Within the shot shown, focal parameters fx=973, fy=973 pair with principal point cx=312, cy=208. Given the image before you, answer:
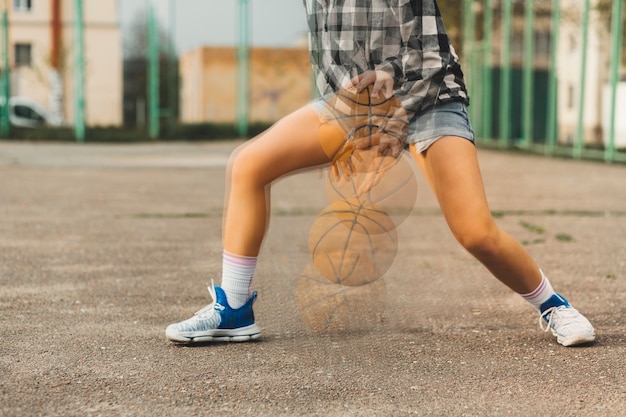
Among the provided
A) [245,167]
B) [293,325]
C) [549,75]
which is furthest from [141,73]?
[245,167]

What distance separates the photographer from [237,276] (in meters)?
3.59

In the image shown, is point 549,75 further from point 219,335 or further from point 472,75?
point 219,335

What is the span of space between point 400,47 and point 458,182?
51 centimetres

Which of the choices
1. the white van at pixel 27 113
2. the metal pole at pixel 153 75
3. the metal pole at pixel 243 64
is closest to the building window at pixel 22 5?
the white van at pixel 27 113

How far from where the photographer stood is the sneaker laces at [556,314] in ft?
12.1

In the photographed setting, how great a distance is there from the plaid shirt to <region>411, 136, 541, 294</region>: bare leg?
0.55ft

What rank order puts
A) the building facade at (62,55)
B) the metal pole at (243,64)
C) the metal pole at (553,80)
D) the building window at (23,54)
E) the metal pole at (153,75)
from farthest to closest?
the building window at (23,54), the building facade at (62,55), the metal pole at (243,64), the metal pole at (153,75), the metal pole at (553,80)

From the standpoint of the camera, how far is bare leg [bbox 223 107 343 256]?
3385mm

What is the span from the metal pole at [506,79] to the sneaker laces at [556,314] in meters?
15.8

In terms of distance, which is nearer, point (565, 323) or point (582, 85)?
point (565, 323)

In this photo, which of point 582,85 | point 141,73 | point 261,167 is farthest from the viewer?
point 141,73

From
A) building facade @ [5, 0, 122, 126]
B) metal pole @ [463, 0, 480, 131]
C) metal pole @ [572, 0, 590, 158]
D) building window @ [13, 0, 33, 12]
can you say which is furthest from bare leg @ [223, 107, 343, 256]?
building window @ [13, 0, 33, 12]

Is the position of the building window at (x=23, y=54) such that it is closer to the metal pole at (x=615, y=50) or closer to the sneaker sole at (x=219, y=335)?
the metal pole at (x=615, y=50)

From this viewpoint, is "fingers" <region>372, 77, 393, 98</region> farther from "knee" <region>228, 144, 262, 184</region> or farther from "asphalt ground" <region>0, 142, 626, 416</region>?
"asphalt ground" <region>0, 142, 626, 416</region>
